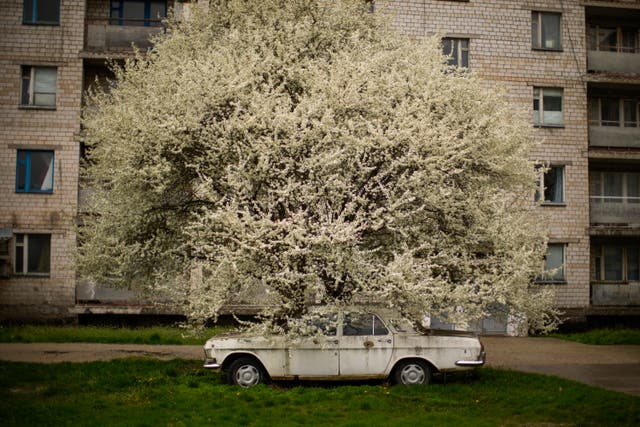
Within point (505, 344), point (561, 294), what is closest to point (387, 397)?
point (505, 344)

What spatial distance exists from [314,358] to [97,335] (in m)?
12.2

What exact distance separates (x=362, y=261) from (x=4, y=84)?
66.9ft

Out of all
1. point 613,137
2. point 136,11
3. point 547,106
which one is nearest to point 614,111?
point 613,137

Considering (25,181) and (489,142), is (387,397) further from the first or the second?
(25,181)

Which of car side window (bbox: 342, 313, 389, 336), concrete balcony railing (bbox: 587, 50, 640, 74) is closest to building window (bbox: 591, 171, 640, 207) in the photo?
concrete balcony railing (bbox: 587, 50, 640, 74)

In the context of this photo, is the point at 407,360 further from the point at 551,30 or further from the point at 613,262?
the point at 551,30

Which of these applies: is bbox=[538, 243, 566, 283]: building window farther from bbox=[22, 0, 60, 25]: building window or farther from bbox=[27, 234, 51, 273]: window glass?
bbox=[22, 0, 60, 25]: building window

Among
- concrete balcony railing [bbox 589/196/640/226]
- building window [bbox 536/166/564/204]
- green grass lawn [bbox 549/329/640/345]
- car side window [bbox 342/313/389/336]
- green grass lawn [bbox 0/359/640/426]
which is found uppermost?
building window [bbox 536/166/564/204]

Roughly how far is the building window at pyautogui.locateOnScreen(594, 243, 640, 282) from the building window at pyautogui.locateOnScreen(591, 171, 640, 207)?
192 centimetres

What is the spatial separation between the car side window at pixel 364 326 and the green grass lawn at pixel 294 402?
0.99 metres

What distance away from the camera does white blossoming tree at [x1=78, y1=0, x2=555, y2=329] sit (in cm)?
1316

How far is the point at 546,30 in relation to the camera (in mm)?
29844

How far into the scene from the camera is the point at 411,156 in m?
13.6

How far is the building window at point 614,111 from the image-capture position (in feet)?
101
